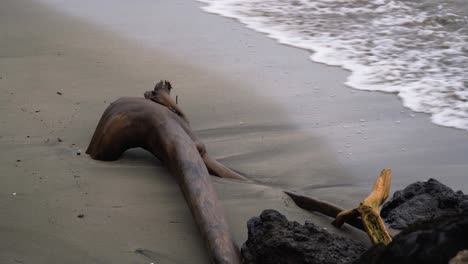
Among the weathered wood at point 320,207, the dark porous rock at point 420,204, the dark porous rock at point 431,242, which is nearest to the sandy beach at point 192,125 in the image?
the weathered wood at point 320,207

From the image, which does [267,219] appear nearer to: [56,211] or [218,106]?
[56,211]

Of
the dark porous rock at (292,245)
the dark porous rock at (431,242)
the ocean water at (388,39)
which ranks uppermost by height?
the dark porous rock at (431,242)

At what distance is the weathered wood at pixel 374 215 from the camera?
2.67 meters

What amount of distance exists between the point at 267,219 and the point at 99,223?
2.61 feet

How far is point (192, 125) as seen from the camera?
4555 millimetres

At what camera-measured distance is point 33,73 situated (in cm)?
542

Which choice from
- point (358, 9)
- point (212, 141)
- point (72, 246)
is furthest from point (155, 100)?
point (358, 9)

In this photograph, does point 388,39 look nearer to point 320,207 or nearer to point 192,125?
point 192,125

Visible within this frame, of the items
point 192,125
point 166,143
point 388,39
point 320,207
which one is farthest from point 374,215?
point 388,39

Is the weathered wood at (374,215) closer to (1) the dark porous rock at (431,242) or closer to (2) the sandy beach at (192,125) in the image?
(2) the sandy beach at (192,125)

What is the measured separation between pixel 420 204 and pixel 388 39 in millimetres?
4214

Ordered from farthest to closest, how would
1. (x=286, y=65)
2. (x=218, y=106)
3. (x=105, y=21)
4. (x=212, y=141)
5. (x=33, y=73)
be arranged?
(x=105, y=21), (x=286, y=65), (x=33, y=73), (x=218, y=106), (x=212, y=141)

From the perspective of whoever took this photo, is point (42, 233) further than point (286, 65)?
No

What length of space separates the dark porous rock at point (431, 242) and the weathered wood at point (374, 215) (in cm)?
70
